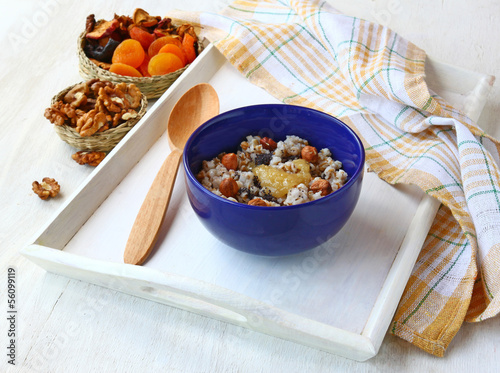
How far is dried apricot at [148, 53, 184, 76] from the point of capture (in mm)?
1485

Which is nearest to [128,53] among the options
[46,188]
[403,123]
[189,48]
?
[189,48]

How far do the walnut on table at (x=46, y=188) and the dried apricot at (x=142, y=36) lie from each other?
1.56ft

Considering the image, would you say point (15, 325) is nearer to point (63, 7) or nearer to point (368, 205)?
point (368, 205)

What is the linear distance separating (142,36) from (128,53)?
8 centimetres

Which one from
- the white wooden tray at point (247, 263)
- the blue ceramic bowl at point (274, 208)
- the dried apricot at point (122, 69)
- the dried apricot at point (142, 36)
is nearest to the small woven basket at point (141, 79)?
the dried apricot at point (122, 69)

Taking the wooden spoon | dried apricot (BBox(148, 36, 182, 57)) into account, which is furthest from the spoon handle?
dried apricot (BBox(148, 36, 182, 57))

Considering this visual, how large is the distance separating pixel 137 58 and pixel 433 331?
0.97m

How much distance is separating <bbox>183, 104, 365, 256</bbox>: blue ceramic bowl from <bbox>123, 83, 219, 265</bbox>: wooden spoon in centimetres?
10

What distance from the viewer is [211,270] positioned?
39.9 inches

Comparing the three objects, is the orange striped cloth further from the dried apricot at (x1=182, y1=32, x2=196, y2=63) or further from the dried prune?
the dried prune

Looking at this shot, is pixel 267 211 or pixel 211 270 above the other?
pixel 267 211

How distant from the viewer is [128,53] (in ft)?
4.93

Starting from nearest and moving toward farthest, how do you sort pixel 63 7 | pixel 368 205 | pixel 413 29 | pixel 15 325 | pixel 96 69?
pixel 15 325 < pixel 368 205 < pixel 96 69 < pixel 413 29 < pixel 63 7

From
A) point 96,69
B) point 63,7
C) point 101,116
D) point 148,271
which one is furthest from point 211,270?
point 63,7
